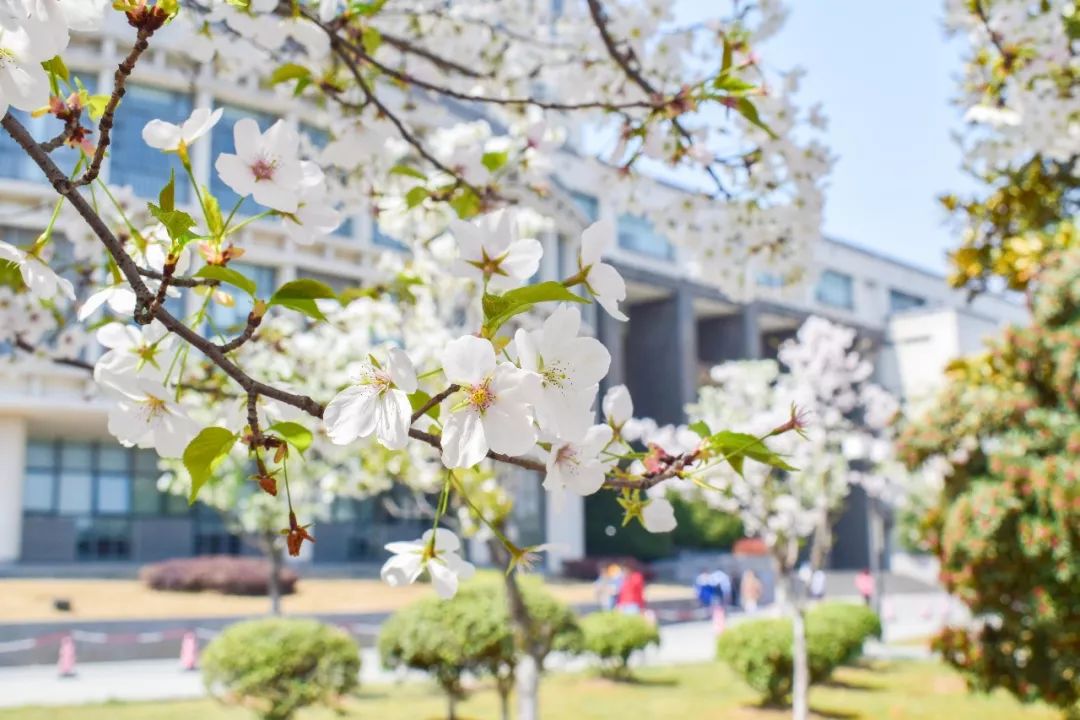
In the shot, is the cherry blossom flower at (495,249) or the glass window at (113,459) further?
the glass window at (113,459)

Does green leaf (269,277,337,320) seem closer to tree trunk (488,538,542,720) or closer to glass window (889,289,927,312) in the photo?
tree trunk (488,538,542,720)

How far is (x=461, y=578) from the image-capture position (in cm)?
166

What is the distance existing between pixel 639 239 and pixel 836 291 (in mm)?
13059

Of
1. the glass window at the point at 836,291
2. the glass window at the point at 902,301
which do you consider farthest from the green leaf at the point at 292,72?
the glass window at the point at 902,301

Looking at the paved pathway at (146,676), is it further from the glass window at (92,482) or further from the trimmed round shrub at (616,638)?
the glass window at (92,482)

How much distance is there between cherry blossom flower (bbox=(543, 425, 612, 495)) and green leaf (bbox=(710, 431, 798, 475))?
228 millimetres

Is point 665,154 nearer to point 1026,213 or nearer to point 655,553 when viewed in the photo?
point 1026,213

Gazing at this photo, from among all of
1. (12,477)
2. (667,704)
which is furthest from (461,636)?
(12,477)

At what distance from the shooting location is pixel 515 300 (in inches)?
47.1

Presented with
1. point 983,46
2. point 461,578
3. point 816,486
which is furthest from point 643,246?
point 461,578

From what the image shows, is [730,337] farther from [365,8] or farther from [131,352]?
[131,352]

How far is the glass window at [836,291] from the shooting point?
148 ft

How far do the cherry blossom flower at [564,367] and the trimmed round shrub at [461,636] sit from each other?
8054mm

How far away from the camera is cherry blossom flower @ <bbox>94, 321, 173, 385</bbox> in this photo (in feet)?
5.04
